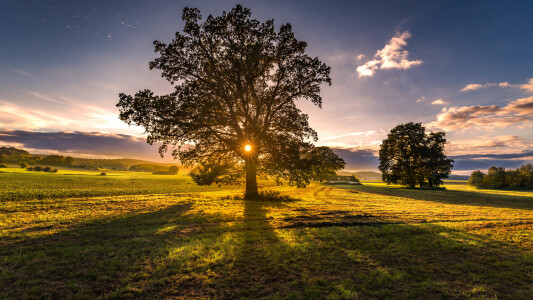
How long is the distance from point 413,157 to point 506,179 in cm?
5032

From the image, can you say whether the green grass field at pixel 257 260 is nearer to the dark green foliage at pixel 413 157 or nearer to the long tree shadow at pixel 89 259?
the long tree shadow at pixel 89 259

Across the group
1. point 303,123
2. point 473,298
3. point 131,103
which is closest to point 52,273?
point 473,298

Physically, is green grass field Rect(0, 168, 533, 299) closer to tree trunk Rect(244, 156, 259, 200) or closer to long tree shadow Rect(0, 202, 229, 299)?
long tree shadow Rect(0, 202, 229, 299)

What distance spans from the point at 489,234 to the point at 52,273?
17427mm

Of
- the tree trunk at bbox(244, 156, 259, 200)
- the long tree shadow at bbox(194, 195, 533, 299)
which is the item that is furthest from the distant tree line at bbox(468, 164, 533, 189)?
the long tree shadow at bbox(194, 195, 533, 299)

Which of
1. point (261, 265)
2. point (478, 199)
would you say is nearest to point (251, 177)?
point (261, 265)

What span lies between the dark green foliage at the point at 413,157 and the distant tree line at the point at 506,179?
40462 millimetres

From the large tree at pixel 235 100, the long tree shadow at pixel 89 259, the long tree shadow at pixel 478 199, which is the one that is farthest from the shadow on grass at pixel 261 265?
the long tree shadow at pixel 478 199

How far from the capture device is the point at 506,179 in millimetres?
72500

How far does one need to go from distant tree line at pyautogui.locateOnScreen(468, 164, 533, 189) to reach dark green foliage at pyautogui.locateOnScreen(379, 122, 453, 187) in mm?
40462

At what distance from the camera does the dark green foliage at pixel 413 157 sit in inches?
2002

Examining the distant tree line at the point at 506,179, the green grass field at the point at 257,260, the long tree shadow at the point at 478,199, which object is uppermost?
the distant tree line at the point at 506,179

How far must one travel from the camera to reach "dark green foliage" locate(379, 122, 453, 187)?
50844 mm

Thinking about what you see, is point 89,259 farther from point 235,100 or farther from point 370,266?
point 235,100
